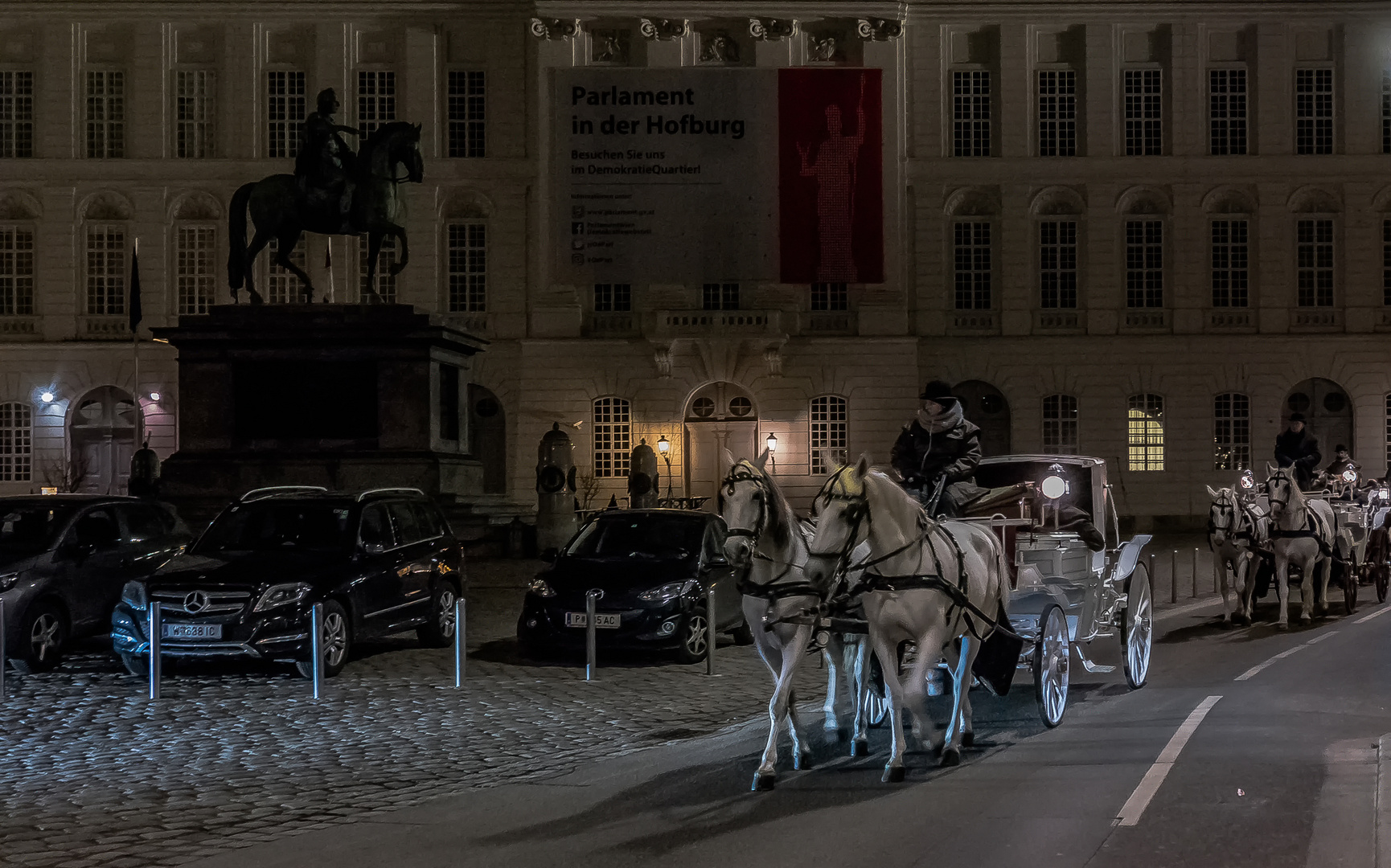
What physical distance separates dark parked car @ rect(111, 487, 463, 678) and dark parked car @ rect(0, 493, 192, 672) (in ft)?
3.55

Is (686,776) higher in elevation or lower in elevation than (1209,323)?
lower

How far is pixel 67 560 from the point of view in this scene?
16.3 metres

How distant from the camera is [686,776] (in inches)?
380

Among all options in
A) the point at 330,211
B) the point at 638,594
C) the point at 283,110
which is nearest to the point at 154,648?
the point at 638,594

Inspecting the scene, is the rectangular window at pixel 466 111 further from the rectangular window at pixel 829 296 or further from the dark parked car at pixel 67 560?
the dark parked car at pixel 67 560

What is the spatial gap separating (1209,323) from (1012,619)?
4012 centimetres

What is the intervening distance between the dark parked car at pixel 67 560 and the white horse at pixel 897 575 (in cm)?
910

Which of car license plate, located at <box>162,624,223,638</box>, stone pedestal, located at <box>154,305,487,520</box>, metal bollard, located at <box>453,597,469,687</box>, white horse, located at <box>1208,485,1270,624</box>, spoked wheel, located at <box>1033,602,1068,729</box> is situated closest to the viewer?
spoked wheel, located at <box>1033,602,1068,729</box>

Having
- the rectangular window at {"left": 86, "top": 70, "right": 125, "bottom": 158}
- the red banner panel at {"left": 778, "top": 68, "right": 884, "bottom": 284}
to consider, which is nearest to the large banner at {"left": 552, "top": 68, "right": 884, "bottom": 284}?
the red banner panel at {"left": 778, "top": 68, "right": 884, "bottom": 284}

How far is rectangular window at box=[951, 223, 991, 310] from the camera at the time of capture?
5019cm

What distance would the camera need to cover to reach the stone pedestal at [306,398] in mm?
24453

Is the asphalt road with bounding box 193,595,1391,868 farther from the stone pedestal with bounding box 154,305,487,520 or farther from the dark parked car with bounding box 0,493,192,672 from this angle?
the stone pedestal with bounding box 154,305,487,520

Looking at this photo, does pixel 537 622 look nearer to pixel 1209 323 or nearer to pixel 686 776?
pixel 686 776

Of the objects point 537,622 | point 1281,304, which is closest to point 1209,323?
point 1281,304
